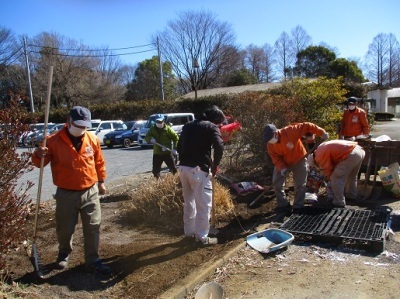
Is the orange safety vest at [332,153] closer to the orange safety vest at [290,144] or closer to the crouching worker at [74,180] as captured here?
the orange safety vest at [290,144]

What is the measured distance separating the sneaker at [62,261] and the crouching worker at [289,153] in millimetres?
3117

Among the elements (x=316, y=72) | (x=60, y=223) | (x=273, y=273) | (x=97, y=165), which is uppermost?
(x=316, y=72)

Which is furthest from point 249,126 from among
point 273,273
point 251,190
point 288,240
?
point 273,273

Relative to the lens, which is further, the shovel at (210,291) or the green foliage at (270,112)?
the green foliage at (270,112)

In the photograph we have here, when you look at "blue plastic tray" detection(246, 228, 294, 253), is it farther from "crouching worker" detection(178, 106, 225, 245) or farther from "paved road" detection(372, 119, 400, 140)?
"paved road" detection(372, 119, 400, 140)

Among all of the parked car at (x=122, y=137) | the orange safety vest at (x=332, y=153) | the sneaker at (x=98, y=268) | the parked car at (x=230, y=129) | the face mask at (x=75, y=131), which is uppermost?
the face mask at (x=75, y=131)

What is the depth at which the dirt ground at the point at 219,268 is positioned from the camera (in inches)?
136

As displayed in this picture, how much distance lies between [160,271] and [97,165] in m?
1.30

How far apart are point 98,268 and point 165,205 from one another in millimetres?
1951

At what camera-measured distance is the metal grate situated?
4.40 meters

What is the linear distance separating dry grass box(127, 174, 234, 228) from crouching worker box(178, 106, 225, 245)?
0.97m

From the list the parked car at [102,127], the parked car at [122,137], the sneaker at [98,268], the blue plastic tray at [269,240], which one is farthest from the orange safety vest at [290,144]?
the parked car at [102,127]

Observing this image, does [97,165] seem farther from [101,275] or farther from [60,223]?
[101,275]

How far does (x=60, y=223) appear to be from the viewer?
377 cm
